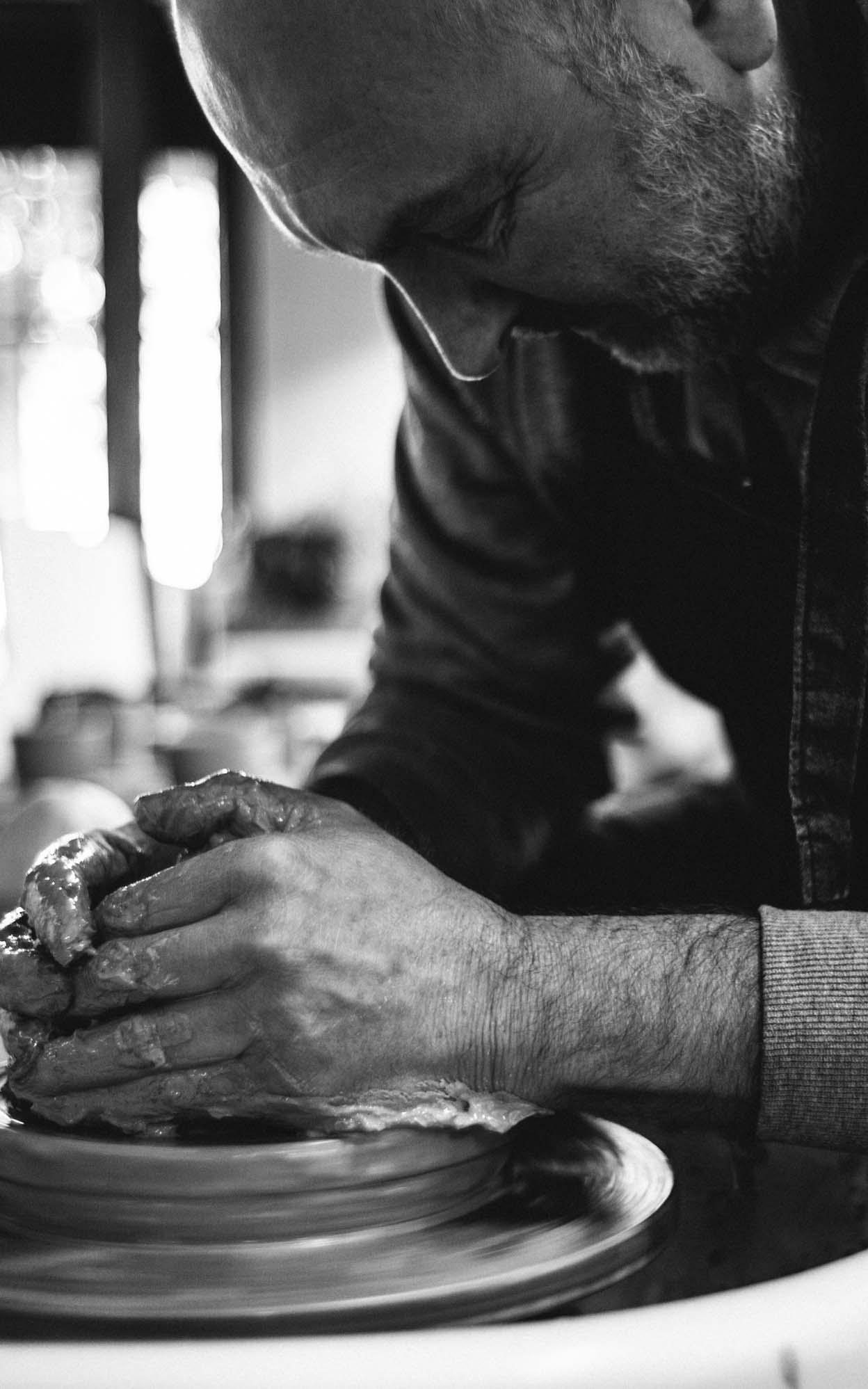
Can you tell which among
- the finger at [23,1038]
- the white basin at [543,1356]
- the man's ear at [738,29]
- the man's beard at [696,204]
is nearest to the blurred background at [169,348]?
the man's beard at [696,204]

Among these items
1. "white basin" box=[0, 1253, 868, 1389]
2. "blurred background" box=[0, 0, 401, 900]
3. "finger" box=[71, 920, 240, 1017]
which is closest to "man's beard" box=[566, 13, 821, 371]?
"finger" box=[71, 920, 240, 1017]

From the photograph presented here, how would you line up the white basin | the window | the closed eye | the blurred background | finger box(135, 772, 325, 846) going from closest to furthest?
the white basin < finger box(135, 772, 325, 846) < the closed eye < the blurred background < the window

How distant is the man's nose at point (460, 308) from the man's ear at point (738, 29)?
198mm

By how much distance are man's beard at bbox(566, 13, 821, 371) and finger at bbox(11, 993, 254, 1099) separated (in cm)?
55

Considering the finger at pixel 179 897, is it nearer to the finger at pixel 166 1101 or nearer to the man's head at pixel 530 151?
the finger at pixel 166 1101

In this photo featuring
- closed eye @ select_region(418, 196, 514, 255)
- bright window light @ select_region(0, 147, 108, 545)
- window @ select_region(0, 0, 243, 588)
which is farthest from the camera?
bright window light @ select_region(0, 147, 108, 545)

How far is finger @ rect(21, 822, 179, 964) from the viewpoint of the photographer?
690 millimetres

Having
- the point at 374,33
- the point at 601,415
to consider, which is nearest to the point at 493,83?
the point at 374,33

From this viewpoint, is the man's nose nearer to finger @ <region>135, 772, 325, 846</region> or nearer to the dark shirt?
the dark shirt

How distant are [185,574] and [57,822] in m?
4.93

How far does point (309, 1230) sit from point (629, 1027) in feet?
0.61

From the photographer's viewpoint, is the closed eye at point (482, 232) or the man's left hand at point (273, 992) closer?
the man's left hand at point (273, 992)

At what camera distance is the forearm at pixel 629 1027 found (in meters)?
0.69

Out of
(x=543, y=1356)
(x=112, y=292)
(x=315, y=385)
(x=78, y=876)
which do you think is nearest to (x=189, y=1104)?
(x=78, y=876)
